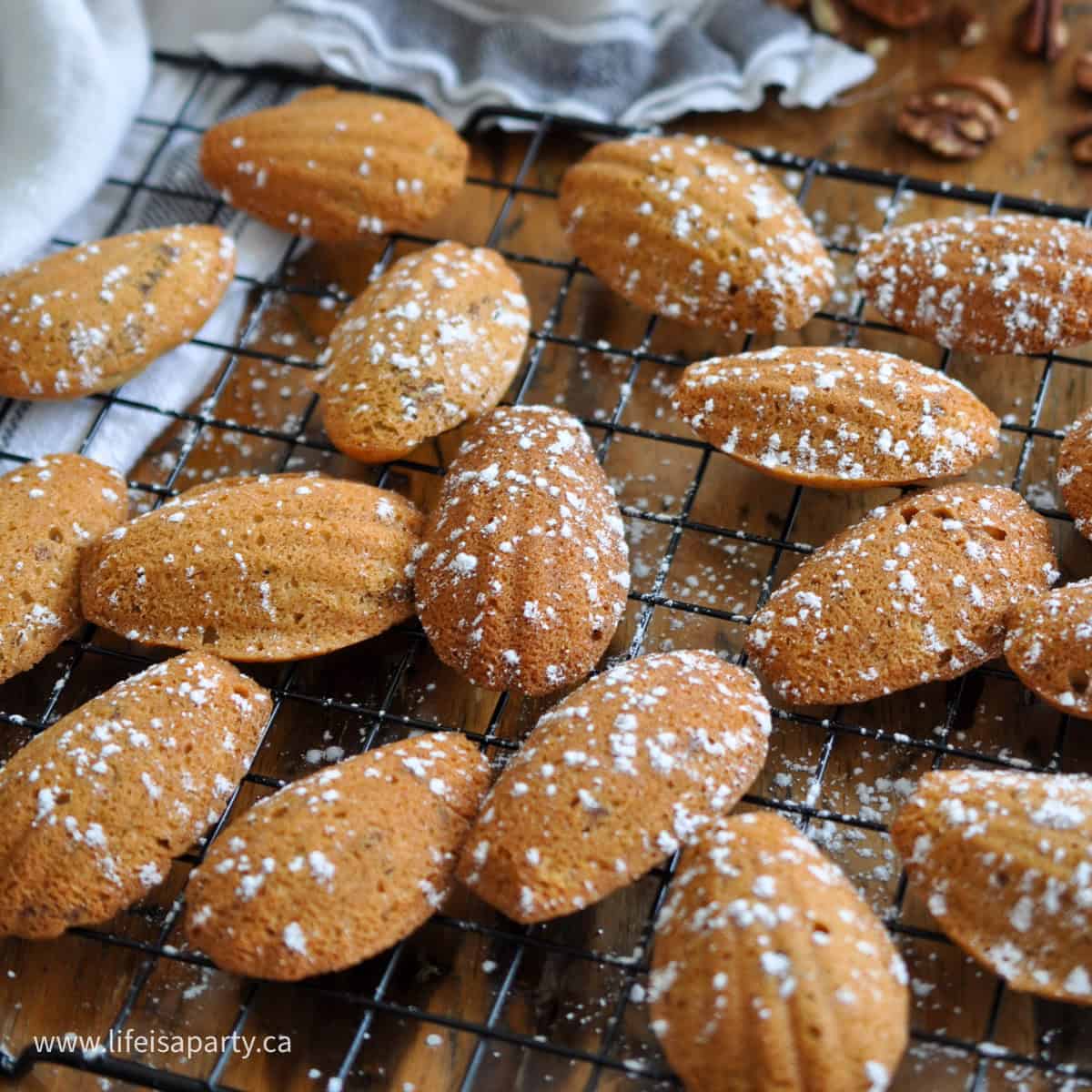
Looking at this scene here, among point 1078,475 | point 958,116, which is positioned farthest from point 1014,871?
point 958,116

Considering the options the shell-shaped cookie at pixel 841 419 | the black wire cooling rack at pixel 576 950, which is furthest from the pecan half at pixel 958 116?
the shell-shaped cookie at pixel 841 419

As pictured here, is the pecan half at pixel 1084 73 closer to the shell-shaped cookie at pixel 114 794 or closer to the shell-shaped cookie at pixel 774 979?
the shell-shaped cookie at pixel 774 979

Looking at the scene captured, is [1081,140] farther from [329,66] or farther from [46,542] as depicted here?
[46,542]

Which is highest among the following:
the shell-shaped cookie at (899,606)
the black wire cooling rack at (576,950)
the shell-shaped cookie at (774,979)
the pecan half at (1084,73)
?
the pecan half at (1084,73)

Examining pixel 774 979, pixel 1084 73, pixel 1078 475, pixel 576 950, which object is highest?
pixel 1084 73

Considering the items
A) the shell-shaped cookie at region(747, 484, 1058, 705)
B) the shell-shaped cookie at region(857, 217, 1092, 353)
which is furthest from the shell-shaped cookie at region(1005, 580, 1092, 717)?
the shell-shaped cookie at region(857, 217, 1092, 353)

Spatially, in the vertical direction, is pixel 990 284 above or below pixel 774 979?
above
